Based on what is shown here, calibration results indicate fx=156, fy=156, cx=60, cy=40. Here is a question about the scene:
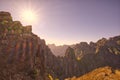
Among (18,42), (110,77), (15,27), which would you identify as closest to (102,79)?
(110,77)

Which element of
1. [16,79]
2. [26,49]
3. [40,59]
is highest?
[26,49]

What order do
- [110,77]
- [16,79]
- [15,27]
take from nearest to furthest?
[110,77] < [16,79] < [15,27]

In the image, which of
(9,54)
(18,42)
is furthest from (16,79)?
(18,42)

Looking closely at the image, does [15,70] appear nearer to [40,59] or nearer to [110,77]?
[40,59]

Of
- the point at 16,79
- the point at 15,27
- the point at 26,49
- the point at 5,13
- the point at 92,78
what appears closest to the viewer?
the point at 92,78

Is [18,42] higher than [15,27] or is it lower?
lower

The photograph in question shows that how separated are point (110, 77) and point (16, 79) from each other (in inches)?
3945

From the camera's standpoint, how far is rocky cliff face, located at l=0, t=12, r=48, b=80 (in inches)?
4324

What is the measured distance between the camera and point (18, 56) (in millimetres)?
122875

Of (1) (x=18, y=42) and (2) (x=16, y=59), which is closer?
(2) (x=16, y=59)

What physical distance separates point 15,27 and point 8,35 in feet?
54.3

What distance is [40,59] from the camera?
440 feet

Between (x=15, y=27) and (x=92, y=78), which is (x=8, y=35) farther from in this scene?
(x=92, y=78)

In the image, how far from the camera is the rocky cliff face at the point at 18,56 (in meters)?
110
